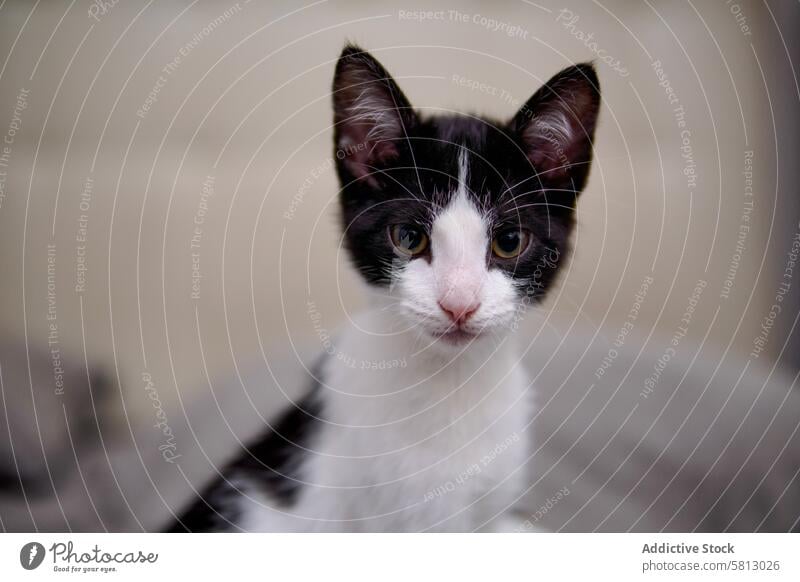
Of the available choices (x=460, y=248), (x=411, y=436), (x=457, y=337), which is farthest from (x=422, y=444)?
(x=460, y=248)

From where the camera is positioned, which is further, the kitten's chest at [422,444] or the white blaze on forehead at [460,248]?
the kitten's chest at [422,444]

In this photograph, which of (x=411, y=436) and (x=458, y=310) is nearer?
(x=458, y=310)

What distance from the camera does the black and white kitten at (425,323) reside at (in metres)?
0.70

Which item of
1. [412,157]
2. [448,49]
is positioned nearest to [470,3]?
[448,49]

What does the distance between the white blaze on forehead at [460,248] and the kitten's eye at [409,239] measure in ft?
0.05

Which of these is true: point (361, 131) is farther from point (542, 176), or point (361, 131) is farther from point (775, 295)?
point (775, 295)

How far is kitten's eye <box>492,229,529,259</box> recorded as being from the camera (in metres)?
0.70

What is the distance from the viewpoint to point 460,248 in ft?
2.25

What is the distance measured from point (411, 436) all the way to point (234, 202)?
1.26 feet

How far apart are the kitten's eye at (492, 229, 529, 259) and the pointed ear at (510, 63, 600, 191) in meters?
0.08

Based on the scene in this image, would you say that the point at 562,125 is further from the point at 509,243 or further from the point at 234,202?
the point at 234,202

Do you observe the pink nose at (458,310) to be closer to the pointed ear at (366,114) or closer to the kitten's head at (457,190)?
the kitten's head at (457,190)

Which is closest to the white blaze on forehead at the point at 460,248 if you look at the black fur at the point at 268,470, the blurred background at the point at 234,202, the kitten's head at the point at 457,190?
the kitten's head at the point at 457,190
